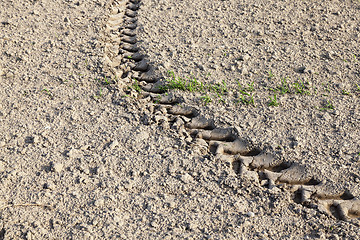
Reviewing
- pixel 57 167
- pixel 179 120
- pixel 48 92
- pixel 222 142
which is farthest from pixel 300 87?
pixel 48 92

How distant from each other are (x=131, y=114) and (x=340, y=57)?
2.04 m

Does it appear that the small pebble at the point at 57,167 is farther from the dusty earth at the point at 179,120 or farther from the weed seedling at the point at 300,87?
the weed seedling at the point at 300,87

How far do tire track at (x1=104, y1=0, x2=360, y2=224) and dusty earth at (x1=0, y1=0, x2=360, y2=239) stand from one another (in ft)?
0.03

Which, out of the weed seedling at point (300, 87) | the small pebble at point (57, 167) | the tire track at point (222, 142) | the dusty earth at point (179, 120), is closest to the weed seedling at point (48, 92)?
the dusty earth at point (179, 120)

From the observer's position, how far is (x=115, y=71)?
338 centimetres

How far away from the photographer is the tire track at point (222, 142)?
94.7 inches

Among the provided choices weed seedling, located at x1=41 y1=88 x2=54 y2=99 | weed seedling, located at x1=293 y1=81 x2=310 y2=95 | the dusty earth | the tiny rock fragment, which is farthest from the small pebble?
weed seedling, located at x1=293 y1=81 x2=310 y2=95

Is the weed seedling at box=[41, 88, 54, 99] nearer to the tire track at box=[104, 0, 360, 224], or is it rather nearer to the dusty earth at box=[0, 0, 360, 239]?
the dusty earth at box=[0, 0, 360, 239]

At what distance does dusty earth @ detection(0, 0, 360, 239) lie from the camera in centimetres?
230

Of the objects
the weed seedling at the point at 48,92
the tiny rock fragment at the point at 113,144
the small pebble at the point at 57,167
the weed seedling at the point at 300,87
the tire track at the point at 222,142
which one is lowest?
the small pebble at the point at 57,167

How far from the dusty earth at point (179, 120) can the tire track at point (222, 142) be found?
Answer: 0.03 ft

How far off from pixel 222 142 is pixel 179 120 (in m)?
0.40

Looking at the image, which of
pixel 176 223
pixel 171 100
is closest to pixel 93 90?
pixel 171 100

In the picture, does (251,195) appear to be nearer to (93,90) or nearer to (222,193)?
(222,193)
